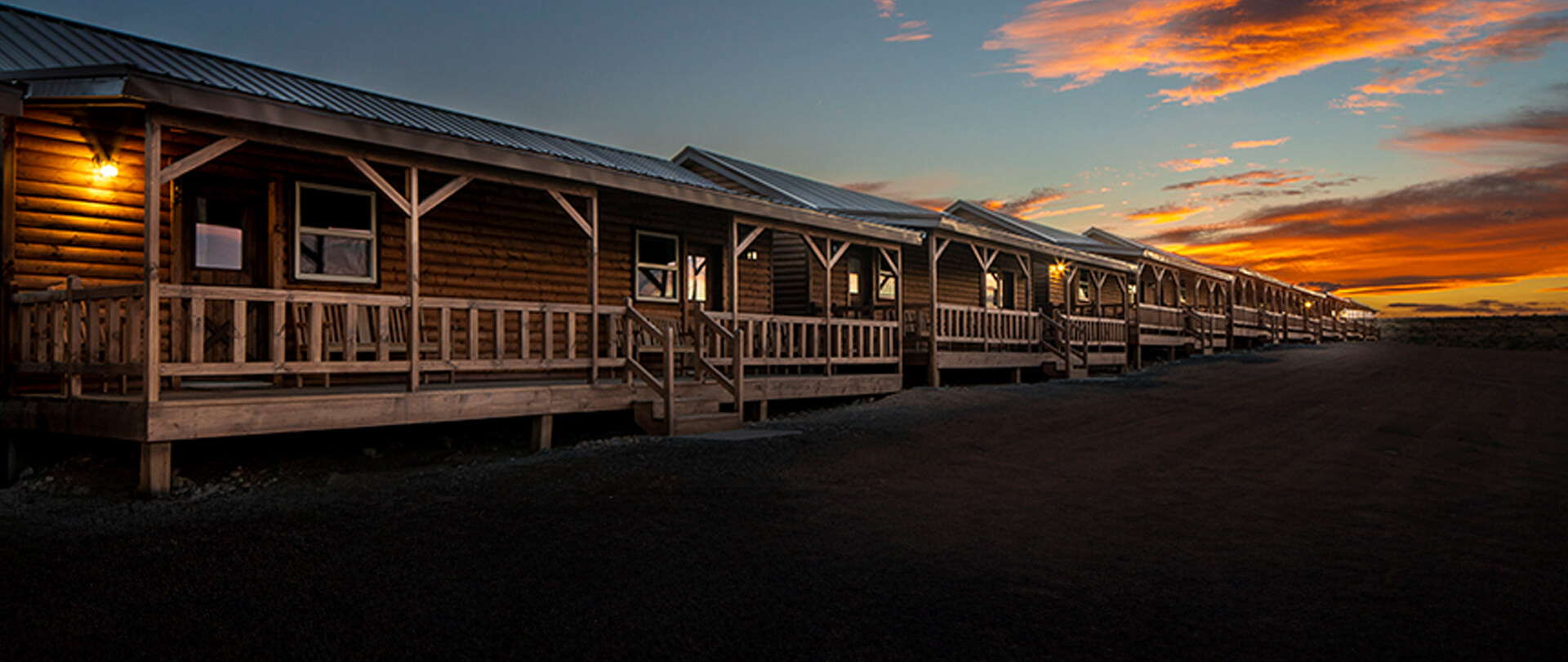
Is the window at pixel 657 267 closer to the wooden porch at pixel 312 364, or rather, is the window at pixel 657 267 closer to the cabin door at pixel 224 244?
the wooden porch at pixel 312 364

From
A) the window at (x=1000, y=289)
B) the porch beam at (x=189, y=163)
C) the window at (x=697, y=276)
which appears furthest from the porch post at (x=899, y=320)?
the porch beam at (x=189, y=163)

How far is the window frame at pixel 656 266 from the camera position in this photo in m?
14.6

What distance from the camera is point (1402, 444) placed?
10.2m

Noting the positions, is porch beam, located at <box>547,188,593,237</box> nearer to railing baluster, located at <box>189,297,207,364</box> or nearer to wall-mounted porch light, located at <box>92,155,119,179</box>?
railing baluster, located at <box>189,297,207,364</box>

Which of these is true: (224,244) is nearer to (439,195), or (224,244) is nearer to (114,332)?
(114,332)

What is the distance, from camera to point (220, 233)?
10.3 metres

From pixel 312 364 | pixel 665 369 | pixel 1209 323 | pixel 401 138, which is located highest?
pixel 401 138

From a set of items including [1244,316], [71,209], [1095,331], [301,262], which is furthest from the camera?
[1244,316]

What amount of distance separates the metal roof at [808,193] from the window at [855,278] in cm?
135

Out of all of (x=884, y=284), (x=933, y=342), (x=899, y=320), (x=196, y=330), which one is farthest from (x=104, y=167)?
(x=884, y=284)

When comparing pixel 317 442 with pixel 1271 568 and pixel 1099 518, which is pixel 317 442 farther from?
pixel 1271 568

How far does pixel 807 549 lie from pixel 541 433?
5253 millimetres

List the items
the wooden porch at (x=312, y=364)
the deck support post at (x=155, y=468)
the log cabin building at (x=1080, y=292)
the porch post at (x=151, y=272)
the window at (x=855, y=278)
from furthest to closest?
the log cabin building at (x=1080, y=292) → the window at (x=855, y=278) → the wooden porch at (x=312, y=364) → the deck support post at (x=155, y=468) → the porch post at (x=151, y=272)

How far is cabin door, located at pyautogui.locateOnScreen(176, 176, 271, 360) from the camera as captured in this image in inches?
392
